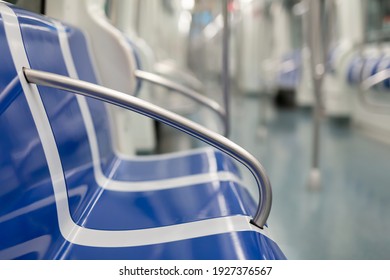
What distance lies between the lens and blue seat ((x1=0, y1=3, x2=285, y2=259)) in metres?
0.52

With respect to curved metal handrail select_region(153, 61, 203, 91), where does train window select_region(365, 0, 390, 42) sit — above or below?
above

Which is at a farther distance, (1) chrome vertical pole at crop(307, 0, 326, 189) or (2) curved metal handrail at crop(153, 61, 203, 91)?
(2) curved metal handrail at crop(153, 61, 203, 91)

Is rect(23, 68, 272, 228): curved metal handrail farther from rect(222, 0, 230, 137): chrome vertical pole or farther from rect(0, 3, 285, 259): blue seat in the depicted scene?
rect(222, 0, 230, 137): chrome vertical pole

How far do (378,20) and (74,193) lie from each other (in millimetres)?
3307

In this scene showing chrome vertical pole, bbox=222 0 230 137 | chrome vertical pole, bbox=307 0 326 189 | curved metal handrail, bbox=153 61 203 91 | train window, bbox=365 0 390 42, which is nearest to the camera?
chrome vertical pole, bbox=222 0 230 137

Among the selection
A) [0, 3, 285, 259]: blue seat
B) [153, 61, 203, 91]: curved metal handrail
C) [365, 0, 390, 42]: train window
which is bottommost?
[153, 61, 203, 91]: curved metal handrail

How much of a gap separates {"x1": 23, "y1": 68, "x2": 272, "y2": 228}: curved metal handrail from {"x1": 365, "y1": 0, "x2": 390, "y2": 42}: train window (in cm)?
289

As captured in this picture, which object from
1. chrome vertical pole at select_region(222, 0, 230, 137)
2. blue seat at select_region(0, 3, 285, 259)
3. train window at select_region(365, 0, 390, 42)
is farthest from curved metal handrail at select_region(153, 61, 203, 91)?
blue seat at select_region(0, 3, 285, 259)

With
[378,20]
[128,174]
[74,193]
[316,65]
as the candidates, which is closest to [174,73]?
[316,65]

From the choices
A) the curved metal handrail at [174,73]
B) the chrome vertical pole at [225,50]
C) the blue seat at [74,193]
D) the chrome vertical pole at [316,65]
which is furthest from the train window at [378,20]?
the blue seat at [74,193]

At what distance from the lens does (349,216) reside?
56.0 inches

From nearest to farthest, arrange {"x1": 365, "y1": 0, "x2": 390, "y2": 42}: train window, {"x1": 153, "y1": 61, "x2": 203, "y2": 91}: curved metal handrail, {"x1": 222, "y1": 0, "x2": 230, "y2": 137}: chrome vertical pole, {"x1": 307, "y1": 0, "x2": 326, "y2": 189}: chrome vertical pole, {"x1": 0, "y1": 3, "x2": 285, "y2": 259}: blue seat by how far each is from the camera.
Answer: {"x1": 0, "y1": 3, "x2": 285, "y2": 259}: blue seat, {"x1": 222, "y1": 0, "x2": 230, "y2": 137}: chrome vertical pole, {"x1": 307, "y1": 0, "x2": 326, "y2": 189}: chrome vertical pole, {"x1": 153, "y1": 61, "x2": 203, "y2": 91}: curved metal handrail, {"x1": 365, "y1": 0, "x2": 390, "y2": 42}: train window

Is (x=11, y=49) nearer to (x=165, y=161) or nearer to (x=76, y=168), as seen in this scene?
(x=76, y=168)

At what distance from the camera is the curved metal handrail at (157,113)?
1.87ft
